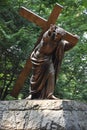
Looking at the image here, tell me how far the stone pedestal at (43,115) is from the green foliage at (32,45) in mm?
3016

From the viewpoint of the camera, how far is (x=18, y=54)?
10.3m

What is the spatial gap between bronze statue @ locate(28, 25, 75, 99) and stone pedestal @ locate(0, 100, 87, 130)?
370mm

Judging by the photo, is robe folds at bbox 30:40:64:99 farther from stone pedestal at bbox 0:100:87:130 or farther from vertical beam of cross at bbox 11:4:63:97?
vertical beam of cross at bbox 11:4:63:97

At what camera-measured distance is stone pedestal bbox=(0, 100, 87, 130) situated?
19.1 feet

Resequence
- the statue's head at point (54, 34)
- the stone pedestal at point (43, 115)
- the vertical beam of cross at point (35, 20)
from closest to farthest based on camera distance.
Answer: the stone pedestal at point (43, 115) < the statue's head at point (54, 34) < the vertical beam of cross at point (35, 20)

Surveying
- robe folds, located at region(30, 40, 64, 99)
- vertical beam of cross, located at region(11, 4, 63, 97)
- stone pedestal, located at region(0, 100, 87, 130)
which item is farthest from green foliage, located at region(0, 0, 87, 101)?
stone pedestal, located at region(0, 100, 87, 130)

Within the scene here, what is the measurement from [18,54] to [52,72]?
3.91 metres

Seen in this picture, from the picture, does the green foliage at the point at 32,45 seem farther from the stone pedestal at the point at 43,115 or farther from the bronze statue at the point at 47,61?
the stone pedestal at the point at 43,115

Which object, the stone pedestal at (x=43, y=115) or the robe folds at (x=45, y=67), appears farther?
the robe folds at (x=45, y=67)

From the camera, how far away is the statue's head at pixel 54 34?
Answer: 641cm

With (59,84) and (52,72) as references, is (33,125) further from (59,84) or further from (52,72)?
(59,84)

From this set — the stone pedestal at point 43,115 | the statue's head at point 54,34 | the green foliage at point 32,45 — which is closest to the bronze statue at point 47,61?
the statue's head at point 54,34

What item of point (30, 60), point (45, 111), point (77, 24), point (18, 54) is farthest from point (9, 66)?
point (45, 111)

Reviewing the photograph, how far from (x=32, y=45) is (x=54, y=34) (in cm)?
350
